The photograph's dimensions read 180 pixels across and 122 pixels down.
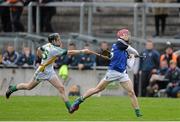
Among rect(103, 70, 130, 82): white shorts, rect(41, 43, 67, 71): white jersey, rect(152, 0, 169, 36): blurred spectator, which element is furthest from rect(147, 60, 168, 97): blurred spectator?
rect(103, 70, 130, 82): white shorts

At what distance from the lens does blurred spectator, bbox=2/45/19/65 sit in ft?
102

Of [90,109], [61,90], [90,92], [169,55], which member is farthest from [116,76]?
[169,55]

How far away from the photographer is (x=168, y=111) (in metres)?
23.0

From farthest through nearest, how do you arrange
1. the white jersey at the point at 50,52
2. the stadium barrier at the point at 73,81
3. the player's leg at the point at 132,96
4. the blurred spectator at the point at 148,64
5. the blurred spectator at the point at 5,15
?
the blurred spectator at the point at 5,15 < the stadium barrier at the point at 73,81 < the blurred spectator at the point at 148,64 < the white jersey at the point at 50,52 < the player's leg at the point at 132,96

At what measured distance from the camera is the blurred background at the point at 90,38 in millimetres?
29688

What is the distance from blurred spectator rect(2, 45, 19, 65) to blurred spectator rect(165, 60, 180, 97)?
216 inches

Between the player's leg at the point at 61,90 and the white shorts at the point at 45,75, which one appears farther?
the white shorts at the point at 45,75

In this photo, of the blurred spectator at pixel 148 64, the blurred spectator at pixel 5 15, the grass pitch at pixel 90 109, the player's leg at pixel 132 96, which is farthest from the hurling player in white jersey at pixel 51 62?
the blurred spectator at pixel 5 15

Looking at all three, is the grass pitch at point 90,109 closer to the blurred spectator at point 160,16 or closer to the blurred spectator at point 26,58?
the blurred spectator at point 26,58

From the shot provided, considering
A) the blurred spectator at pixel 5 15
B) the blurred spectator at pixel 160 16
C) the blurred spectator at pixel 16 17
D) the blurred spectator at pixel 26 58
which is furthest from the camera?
the blurred spectator at pixel 5 15

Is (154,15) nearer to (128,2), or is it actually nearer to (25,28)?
(128,2)

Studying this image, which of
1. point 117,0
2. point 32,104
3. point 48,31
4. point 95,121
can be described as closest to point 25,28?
point 48,31

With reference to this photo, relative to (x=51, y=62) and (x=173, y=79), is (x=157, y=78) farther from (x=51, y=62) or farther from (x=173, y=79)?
(x=51, y=62)

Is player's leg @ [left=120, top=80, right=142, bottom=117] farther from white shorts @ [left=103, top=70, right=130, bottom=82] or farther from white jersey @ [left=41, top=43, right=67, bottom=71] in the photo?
white jersey @ [left=41, top=43, right=67, bottom=71]
